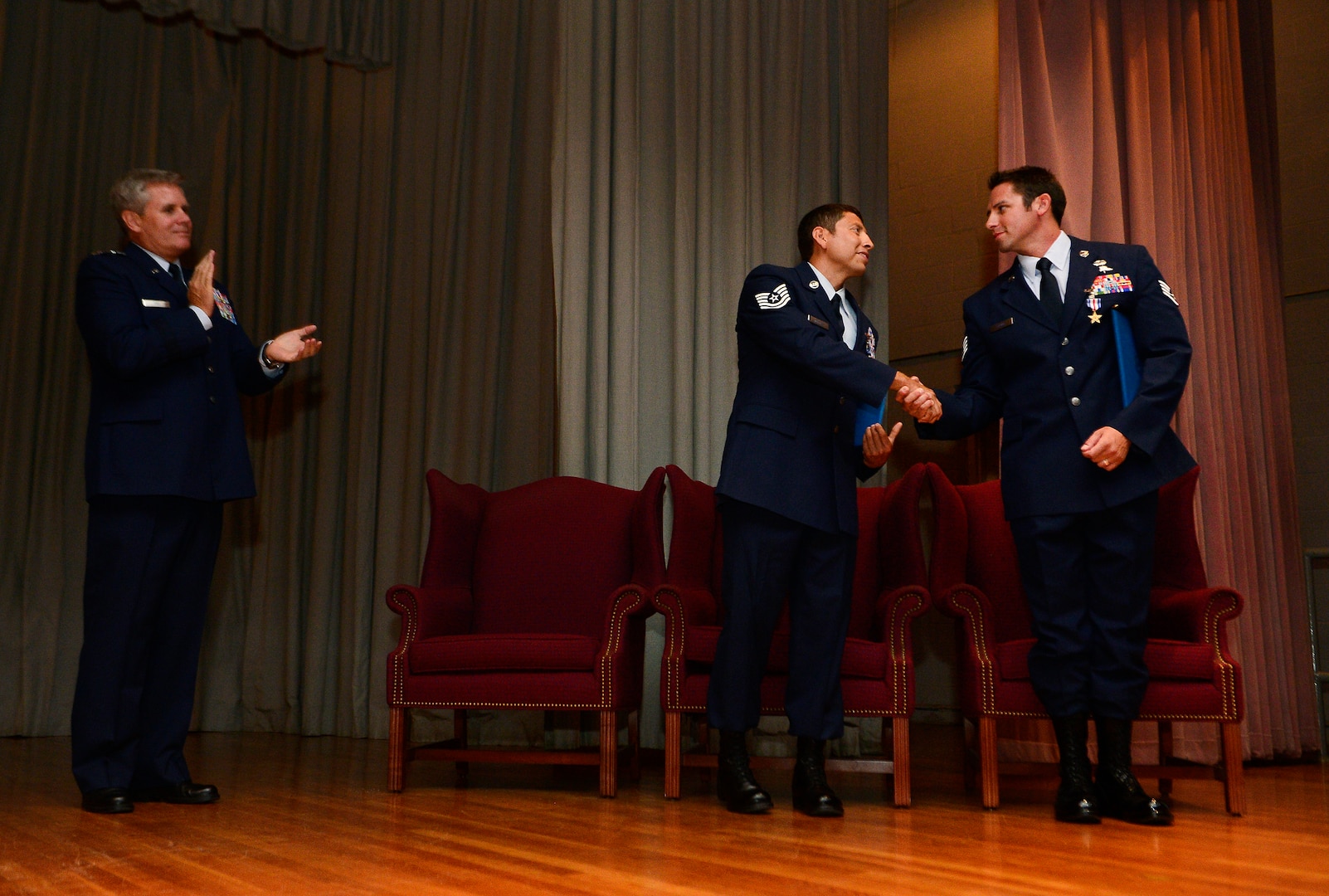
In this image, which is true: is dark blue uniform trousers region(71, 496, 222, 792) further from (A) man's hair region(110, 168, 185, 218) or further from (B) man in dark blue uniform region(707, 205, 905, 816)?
(B) man in dark blue uniform region(707, 205, 905, 816)

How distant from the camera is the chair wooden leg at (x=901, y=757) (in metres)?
2.98

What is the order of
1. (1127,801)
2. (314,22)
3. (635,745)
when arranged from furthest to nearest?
1. (314,22)
2. (635,745)
3. (1127,801)

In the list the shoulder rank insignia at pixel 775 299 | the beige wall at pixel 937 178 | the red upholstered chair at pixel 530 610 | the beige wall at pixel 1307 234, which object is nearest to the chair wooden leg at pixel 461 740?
the red upholstered chair at pixel 530 610

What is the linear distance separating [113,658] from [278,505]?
2.59m

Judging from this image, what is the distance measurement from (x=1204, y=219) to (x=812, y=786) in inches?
114

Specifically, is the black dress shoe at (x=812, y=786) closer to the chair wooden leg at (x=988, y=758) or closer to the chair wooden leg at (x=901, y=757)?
the chair wooden leg at (x=901, y=757)

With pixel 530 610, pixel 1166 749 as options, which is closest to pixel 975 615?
pixel 1166 749

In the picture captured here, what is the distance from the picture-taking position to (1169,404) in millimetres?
2795

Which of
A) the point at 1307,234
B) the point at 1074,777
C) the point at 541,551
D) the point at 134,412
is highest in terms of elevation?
the point at 1307,234

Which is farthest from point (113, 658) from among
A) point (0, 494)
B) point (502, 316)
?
point (0, 494)

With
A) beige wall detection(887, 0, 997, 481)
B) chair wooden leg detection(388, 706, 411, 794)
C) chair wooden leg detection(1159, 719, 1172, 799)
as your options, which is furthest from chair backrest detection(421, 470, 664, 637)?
beige wall detection(887, 0, 997, 481)

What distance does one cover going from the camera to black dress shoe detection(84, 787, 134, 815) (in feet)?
8.96

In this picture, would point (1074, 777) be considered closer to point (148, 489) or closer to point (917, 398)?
point (917, 398)

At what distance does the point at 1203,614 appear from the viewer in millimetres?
2996
